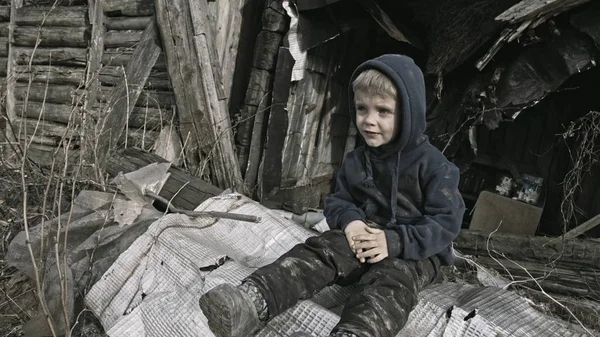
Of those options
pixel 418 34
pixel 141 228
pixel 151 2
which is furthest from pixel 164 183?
pixel 418 34

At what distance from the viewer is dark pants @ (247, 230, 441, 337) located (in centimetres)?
165

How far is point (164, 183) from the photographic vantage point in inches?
134

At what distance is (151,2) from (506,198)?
185 inches

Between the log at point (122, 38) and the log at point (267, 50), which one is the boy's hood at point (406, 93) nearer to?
the log at point (267, 50)

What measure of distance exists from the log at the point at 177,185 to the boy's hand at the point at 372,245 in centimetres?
155

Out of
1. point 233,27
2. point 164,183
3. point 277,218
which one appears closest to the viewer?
point 277,218

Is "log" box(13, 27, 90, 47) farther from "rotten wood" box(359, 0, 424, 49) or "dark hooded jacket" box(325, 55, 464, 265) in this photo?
"dark hooded jacket" box(325, 55, 464, 265)

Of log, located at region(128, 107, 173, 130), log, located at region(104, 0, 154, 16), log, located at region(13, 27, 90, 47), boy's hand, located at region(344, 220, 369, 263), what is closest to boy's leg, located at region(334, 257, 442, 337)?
boy's hand, located at region(344, 220, 369, 263)

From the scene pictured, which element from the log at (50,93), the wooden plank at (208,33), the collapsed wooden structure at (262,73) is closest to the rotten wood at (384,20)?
the collapsed wooden structure at (262,73)

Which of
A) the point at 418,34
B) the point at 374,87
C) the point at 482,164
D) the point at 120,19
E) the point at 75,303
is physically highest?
the point at 418,34

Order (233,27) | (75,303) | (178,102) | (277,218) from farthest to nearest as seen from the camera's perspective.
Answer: (233,27), (178,102), (277,218), (75,303)

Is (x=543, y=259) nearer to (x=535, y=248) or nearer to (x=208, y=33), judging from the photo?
(x=535, y=248)

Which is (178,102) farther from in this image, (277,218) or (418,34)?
(418,34)

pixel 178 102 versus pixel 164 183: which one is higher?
pixel 178 102
